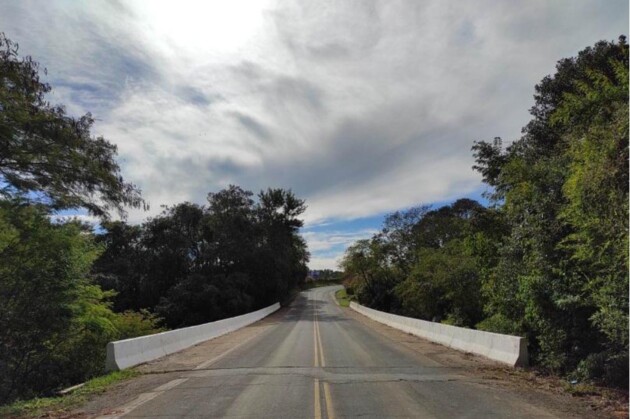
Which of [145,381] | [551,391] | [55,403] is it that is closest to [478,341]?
[551,391]

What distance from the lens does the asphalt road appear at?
27.6 ft

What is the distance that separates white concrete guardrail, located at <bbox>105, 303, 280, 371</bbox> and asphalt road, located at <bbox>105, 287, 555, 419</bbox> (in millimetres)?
2148

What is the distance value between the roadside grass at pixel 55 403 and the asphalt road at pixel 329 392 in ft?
4.97

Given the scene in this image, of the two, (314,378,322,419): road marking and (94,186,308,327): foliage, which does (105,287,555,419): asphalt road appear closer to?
(314,378,322,419): road marking

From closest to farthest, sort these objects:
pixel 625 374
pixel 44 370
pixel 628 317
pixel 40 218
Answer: pixel 628 317
pixel 625 374
pixel 40 218
pixel 44 370

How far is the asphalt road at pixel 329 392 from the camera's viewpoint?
8.40m

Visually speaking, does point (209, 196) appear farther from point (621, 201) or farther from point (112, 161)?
point (621, 201)

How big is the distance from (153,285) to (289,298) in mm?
31282

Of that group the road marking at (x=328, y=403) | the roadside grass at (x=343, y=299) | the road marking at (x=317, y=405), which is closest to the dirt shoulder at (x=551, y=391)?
the road marking at (x=328, y=403)

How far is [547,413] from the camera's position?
845 cm

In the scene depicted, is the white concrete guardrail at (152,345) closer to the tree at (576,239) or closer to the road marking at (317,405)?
the road marking at (317,405)

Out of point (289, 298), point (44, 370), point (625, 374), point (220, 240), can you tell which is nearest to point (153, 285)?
point (220, 240)

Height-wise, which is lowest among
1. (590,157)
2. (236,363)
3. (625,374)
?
(236,363)

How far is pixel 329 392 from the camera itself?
10.1m
